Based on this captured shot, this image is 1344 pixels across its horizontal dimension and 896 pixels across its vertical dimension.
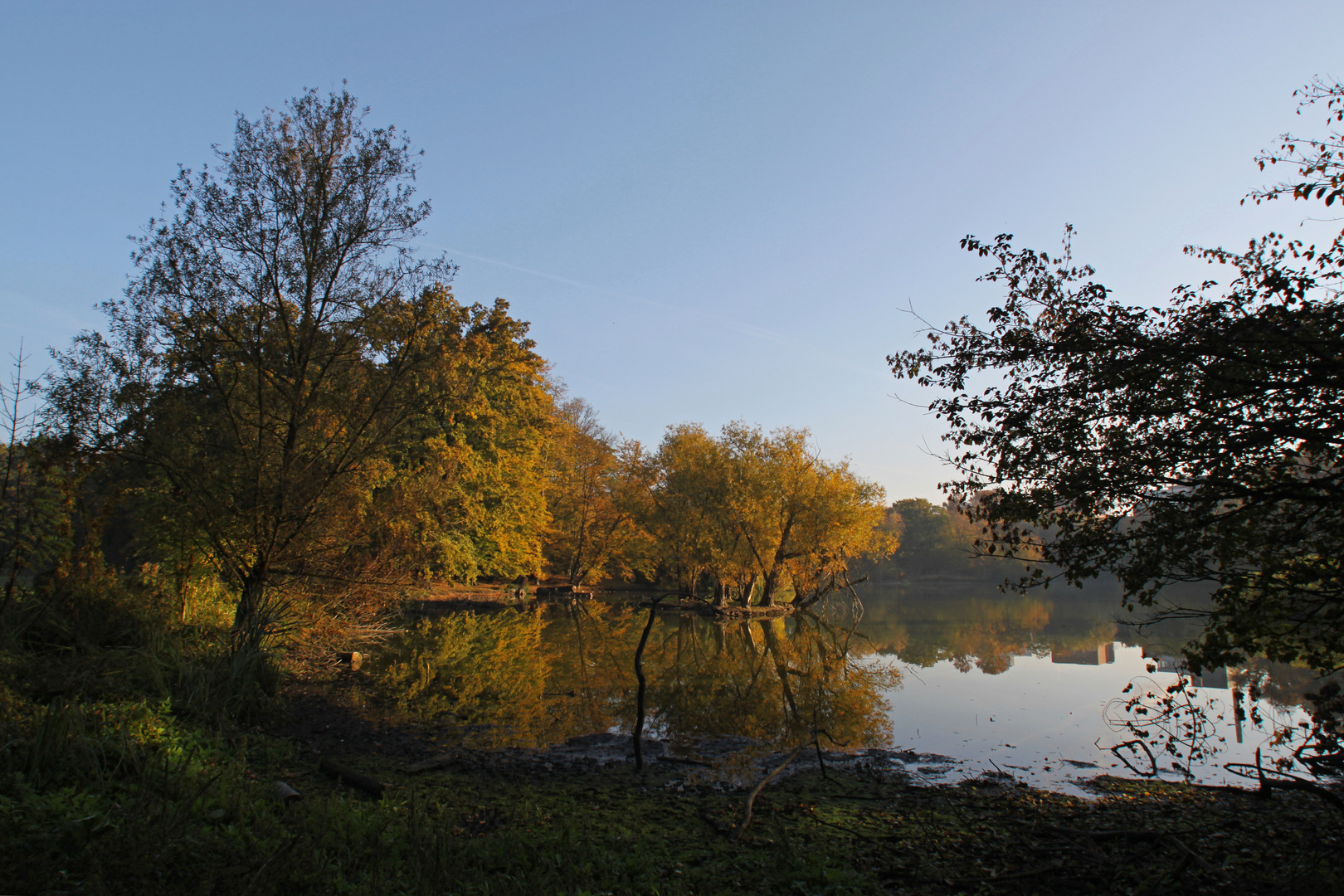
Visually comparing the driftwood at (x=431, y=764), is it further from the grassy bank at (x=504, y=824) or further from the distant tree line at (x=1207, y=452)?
the distant tree line at (x=1207, y=452)

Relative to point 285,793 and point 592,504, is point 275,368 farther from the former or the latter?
point 592,504

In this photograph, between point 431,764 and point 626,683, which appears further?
point 626,683

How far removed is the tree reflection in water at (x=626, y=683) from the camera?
37.5 feet

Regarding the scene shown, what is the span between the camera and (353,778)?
714 cm

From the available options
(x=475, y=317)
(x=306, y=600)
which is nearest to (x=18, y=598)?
(x=306, y=600)

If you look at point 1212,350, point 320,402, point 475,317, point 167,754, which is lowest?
point 167,754

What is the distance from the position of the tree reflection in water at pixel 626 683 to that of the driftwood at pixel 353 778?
8.15 ft

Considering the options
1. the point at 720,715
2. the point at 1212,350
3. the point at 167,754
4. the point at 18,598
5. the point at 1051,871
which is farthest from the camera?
the point at 720,715

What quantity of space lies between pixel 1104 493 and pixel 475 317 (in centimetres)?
2600

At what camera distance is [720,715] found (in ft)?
41.4

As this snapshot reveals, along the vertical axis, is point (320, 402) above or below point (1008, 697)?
above

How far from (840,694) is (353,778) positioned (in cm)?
1052

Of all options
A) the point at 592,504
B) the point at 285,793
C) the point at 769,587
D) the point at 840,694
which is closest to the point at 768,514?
the point at 769,587

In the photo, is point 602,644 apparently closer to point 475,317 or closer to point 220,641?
point 220,641
